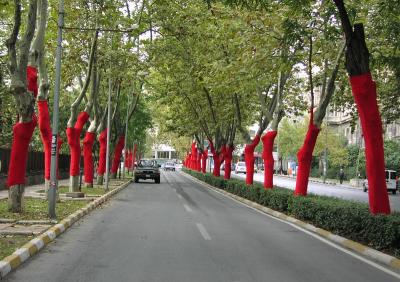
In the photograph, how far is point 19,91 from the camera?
12945 mm

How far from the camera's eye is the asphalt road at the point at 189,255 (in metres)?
7.57

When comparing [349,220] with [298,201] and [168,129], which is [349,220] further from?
[168,129]

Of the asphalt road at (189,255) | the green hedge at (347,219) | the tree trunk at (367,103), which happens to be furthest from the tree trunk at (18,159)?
the tree trunk at (367,103)

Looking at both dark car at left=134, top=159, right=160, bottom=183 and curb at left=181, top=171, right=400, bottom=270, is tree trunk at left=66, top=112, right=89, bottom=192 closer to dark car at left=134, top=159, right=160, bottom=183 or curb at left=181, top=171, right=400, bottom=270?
curb at left=181, top=171, right=400, bottom=270

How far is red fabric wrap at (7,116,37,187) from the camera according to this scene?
13164mm

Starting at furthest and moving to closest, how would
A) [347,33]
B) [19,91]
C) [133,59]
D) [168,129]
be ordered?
[168,129]
[133,59]
[19,91]
[347,33]

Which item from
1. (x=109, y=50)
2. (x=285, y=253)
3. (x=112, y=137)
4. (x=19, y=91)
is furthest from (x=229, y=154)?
(x=285, y=253)

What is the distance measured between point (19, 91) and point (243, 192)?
46.4 feet

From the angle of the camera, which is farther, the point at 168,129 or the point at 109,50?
the point at 168,129

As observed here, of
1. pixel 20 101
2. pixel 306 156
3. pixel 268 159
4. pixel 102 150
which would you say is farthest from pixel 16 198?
pixel 102 150

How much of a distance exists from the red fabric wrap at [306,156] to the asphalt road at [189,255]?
2890 mm

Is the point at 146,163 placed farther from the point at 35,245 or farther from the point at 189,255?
the point at 189,255

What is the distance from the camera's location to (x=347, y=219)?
1173cm

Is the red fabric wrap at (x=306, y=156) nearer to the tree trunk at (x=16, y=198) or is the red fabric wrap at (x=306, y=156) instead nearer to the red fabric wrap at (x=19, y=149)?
the red fabric wrap at (x=19, y=149)
